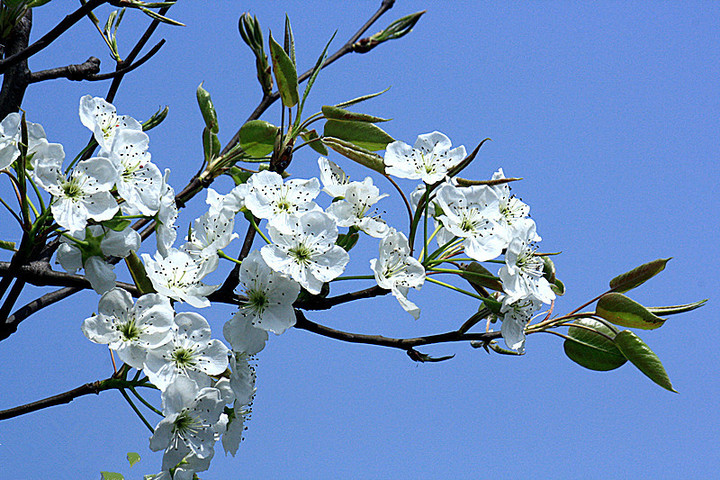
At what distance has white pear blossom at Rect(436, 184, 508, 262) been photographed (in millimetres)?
1242

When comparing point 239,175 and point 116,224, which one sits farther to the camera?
point 239,175

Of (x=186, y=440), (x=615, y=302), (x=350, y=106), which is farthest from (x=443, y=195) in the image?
(x=186, y=440)

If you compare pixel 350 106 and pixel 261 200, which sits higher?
pixel 350 106

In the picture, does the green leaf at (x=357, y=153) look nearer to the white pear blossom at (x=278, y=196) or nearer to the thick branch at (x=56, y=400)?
the white pear blossom at (x=278, y=196)

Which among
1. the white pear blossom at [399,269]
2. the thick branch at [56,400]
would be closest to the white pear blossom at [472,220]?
the white pear blossom at [399,269]

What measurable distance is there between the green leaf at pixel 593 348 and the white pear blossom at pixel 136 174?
878 millimetres

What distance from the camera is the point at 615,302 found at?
1312 millimetres

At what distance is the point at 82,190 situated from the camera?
1.11 meters

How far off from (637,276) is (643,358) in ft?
0.61

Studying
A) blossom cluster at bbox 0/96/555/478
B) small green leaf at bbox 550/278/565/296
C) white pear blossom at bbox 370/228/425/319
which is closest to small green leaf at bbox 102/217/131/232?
blossom cluster at bbox 0/96/555/478

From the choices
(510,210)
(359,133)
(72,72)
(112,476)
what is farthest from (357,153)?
(112,476)

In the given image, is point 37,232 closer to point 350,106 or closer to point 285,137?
point 285,137

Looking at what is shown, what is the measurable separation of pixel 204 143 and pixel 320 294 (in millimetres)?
504

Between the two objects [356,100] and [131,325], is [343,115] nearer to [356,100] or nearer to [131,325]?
[356,100]
